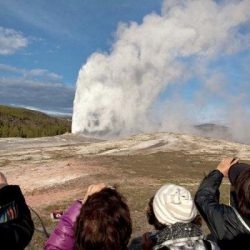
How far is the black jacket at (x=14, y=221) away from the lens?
3316 mm

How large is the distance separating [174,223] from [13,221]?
1295 mm

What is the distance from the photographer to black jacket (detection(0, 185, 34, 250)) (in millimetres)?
3316

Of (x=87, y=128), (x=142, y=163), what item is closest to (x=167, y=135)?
(x=142, y=163)

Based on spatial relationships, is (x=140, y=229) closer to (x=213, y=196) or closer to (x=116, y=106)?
(x=213, y=196)

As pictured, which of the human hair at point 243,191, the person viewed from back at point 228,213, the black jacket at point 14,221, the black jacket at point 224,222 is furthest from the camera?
the black jacket at point 224,222

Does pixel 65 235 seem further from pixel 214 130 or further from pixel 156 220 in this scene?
pixel 214 130

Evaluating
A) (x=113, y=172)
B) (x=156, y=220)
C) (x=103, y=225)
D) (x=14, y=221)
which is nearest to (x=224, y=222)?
(x=156, y=220)

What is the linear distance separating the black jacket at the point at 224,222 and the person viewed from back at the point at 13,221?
4.97ft

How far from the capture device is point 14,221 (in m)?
3.43

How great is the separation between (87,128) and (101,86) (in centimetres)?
831

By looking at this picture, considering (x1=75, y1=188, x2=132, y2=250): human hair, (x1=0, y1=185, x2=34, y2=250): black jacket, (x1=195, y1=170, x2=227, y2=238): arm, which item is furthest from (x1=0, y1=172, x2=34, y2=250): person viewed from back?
(x1=195, y1=170, x2=227, y2=238): arm

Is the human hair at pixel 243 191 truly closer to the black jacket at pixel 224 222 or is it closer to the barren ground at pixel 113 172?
the black jacket at pixel 224 222

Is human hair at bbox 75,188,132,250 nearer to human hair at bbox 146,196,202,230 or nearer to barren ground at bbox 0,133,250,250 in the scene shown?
human hair at bbox 146,196,202,230

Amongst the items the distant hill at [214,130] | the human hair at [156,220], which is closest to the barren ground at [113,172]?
the human hair at [156,220]
